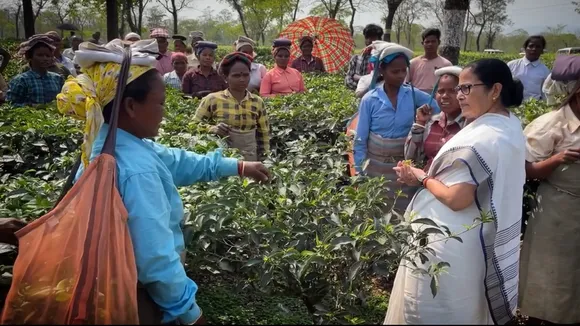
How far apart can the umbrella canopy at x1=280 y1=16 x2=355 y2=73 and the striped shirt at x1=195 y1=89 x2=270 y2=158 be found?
16.8ft

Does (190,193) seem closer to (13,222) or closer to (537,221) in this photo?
(13,222)

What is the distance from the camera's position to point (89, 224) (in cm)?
150

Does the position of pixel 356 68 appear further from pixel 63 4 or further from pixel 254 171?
pixel 63 4

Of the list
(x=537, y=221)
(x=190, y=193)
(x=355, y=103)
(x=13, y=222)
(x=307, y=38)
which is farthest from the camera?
(x=307, y=38)

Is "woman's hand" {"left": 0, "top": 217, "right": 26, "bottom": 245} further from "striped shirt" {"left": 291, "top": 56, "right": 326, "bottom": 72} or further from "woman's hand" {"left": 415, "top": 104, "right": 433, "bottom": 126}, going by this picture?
"striped shirt" {"left": 291, "top": 56, "right": 326, "bottom": 72}

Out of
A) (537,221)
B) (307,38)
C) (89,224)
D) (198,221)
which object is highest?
(307,38)

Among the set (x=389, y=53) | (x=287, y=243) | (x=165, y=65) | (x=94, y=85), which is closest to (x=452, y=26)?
(x=389, y=53)

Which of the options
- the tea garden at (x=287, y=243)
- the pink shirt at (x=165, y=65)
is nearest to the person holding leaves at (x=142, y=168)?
the tea garden at (x=287, y=243)

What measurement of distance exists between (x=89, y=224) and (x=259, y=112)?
2.87 m

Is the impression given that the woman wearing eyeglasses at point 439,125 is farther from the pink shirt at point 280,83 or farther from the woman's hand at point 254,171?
the pink shirt at point 280,83

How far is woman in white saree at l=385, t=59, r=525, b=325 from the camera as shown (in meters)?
2.29

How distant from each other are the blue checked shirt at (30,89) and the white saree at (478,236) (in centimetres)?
479

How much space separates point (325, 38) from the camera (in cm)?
918

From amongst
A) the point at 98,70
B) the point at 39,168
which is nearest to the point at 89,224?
the point at 98,70
